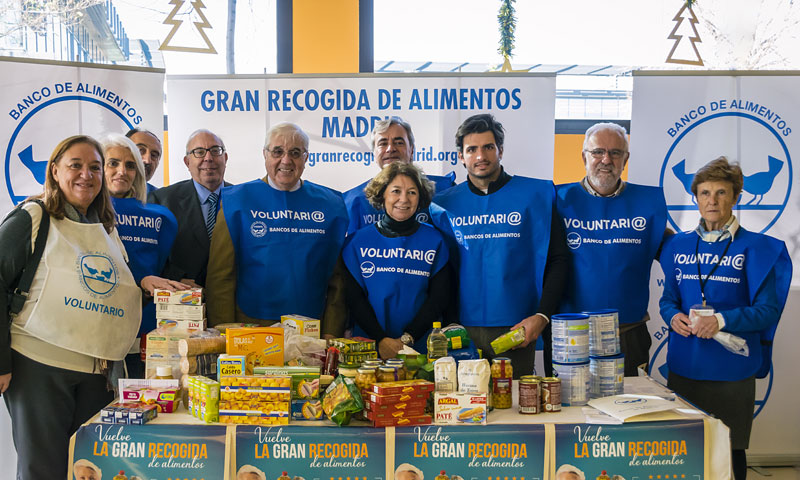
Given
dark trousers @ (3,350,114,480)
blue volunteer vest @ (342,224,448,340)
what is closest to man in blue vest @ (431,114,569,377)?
blue volunteer vest @ (342,224,448,340)

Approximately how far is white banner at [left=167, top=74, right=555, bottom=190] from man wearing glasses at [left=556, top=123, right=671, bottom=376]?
86 centimetres

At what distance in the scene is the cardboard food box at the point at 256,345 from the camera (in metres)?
2.46

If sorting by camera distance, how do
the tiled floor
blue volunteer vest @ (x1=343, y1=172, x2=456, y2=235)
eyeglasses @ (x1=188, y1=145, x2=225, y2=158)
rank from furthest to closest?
the tiled floor
eyeglasses @ (x1=188, y1=145, x2=225, y2=158)
blue volunteer vest @ (x1=343, y1=172, x2=456, y2=235)

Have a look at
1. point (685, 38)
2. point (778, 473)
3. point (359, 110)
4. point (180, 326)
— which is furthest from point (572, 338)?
point (685, 38)

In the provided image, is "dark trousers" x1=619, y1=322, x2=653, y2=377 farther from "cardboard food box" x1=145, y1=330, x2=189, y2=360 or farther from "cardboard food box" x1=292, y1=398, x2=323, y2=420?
"cardboard food box" x1=145, y1=330, x2=189, y2=360

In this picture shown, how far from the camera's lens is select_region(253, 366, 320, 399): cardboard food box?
2375 millimetres

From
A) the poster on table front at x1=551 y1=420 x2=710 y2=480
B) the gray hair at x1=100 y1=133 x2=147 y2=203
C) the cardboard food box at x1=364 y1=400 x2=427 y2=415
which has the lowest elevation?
the poster on table front at x1=551 y1=420 x2=710 y2=480

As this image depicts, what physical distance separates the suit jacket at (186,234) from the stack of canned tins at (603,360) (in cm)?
213

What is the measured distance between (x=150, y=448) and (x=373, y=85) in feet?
9.29

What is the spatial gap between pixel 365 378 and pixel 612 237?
1741 mm

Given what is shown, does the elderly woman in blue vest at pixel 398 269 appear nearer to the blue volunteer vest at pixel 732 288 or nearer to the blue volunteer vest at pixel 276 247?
the blue volunteer vest at pixel 276 247

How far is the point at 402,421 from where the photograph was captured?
227 centimetres

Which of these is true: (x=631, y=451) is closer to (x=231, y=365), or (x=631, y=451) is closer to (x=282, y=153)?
(x=231, y=365)

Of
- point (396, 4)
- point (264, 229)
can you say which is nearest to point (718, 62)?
point (396, 4)
